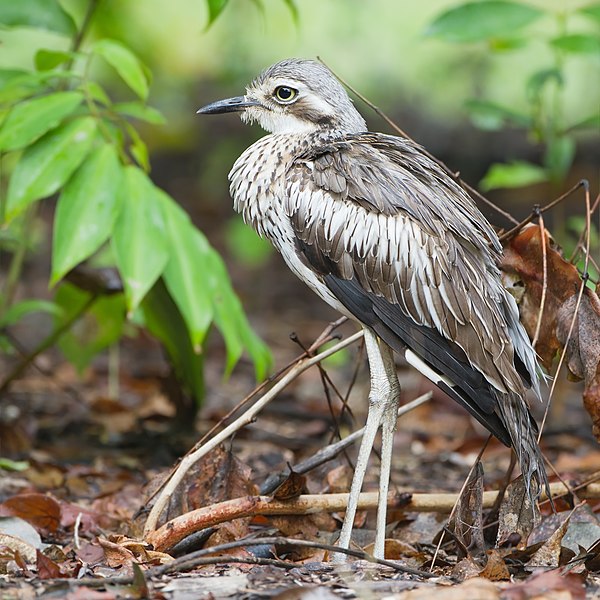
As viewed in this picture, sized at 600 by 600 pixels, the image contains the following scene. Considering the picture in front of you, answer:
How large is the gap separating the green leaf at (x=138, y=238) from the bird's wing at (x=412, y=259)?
797 millimetres

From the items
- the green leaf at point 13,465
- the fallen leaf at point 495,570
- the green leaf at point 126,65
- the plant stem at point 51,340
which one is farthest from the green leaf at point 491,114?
the green leaf at point 13,465

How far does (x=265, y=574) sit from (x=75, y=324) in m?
2.88

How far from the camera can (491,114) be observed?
5.55m

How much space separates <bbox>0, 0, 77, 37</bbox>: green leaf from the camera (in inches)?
190

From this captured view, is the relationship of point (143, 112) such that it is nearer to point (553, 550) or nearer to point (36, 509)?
point (36, 509)

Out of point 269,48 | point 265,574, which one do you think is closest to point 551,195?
point 269,48

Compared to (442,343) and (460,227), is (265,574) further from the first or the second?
(460,227)

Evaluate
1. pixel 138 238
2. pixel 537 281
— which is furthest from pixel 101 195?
pixel 537 281

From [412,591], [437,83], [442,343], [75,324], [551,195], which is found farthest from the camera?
[437,83]

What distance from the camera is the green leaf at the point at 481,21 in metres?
5.02

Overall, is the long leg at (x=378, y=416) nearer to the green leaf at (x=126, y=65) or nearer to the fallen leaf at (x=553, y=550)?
the fallen leaf at (x=553, y=550)

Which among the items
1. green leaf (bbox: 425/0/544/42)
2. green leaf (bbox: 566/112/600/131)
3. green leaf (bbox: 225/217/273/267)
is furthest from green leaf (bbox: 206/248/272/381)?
green leaf (bbox: 225/217/273/267)

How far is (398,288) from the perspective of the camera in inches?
152

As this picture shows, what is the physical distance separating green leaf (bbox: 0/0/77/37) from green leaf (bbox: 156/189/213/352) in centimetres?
104
